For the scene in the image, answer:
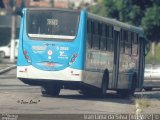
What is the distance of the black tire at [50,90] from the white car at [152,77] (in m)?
8.38

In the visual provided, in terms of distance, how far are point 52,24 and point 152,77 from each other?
12318mm

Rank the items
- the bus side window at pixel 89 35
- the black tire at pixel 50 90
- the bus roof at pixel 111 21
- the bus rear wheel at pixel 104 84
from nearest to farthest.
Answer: the bus side window at pixel 89 35
the bus roof at pixel 111 21
the black tire at pixel 50 90
the bus rear wheel at pixel 104 84

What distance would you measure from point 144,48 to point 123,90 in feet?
8.26

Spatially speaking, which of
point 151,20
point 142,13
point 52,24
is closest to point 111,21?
point 52,24

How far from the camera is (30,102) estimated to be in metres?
22.2

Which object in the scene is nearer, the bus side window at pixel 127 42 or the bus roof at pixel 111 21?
the bus roof at pixel 111 21

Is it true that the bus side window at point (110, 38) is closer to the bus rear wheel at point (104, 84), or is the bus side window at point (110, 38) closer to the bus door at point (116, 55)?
the bus door at point (116, 55)

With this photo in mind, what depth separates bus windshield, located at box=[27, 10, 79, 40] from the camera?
77.6 ft

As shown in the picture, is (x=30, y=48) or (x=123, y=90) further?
(x=123, y=90)

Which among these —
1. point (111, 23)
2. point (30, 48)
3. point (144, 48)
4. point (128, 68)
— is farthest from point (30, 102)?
point (144, 48)

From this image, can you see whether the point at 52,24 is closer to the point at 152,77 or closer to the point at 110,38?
the point at 110,38

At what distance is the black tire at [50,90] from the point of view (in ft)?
81.5

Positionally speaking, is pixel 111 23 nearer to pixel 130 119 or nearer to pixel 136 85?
pixel 136 85

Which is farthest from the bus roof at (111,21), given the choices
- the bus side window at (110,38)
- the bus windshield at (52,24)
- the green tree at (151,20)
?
the green tree at (151,20)
